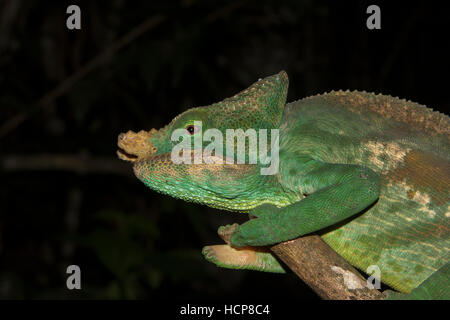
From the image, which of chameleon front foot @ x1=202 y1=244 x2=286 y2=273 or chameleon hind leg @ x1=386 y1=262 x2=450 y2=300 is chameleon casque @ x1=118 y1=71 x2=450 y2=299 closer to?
chameleon hind leg @ x1=386 y1=262 x2=450 y2=300

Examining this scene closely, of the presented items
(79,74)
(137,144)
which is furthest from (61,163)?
(137,144)

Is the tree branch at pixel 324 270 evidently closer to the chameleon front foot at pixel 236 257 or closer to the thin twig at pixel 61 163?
the chameleon front foot at pixel 236 257

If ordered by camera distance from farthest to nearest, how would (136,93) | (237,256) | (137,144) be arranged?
1. (136,93)
2. (237,256)
3. (137,144)

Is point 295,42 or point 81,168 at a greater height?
point 295,42

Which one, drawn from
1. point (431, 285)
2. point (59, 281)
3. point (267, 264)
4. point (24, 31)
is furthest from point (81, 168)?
point (431, 285)

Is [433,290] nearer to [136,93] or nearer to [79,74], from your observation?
[79,74]

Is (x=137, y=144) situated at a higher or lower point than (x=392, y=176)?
higher

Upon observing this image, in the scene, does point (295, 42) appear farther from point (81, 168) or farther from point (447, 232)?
point (447, 232)

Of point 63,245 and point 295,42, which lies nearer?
point 63,245

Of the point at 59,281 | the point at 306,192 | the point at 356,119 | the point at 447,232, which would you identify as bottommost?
the point at 59,281
